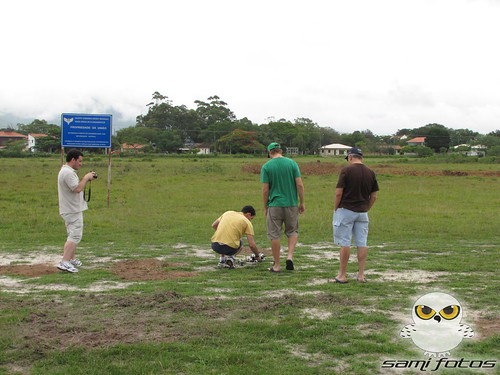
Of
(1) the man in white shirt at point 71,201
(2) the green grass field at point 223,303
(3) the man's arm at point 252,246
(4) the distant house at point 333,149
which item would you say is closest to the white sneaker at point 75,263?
(1) the man in white shirt at point 71,201

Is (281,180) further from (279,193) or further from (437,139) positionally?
(437,139)

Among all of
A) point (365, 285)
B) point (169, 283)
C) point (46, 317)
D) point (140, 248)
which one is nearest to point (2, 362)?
point (46, 317)

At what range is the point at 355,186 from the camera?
6715 millimetres

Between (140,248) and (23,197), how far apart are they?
1252 cm

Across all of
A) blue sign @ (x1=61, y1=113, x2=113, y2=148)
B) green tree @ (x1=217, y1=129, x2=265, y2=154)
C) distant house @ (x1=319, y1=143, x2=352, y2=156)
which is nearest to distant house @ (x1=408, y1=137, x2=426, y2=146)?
distant house @ (x1=319, y1=143, x2=352, y2=156)

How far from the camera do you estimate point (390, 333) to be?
4461mm

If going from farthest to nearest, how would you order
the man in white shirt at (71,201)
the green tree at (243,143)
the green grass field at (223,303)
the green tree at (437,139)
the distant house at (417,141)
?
the distant house at (417,141)
the green tree at (437,139)
the green tree at (243,143)
the man in white shirt at (71,201)
the green grass field at (223,303)

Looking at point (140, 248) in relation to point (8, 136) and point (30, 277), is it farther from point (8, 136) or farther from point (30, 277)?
point (8, 136)

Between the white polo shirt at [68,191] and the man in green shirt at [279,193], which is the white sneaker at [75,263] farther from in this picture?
the man in green shirt at [279,193]

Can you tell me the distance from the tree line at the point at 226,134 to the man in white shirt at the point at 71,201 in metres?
76.2

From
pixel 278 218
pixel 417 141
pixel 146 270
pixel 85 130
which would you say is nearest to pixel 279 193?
pixel 278 218

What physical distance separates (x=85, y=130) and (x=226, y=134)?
8437 cm

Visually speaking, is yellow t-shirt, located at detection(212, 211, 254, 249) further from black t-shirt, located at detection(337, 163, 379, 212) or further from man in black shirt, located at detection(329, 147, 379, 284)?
black t-shirt, located at detection(337, 163, 379, 212)

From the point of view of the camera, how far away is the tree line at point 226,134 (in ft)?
286
